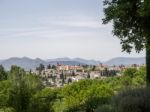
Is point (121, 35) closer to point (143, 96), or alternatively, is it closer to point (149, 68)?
point (149, 68)

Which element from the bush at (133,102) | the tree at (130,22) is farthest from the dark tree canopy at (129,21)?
the bush at (133,102)

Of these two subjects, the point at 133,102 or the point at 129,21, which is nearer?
the point at 133,102

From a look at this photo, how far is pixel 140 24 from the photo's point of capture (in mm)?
13648

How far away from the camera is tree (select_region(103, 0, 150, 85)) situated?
1323cm

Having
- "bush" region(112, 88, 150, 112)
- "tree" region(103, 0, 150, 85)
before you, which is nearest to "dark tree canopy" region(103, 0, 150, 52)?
"tree" region(103, 0, 150, 85)

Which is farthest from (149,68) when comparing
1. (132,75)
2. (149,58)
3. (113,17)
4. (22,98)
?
(132,75)

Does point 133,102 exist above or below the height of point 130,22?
below

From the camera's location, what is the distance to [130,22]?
45.9 feet

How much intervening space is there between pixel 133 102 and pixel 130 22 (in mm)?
3945

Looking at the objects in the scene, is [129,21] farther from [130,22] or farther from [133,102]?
[133,102]

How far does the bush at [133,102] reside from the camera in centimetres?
1093

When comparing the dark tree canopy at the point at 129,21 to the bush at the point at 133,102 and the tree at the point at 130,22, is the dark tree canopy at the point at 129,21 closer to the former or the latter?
the tree at the point at 130,22

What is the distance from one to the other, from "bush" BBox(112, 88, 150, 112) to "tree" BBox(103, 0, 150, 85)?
6.64ft

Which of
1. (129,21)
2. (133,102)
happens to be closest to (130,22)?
(129,21)
